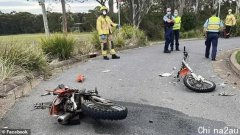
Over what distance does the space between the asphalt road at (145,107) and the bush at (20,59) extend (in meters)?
0.71

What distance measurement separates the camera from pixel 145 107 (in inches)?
293

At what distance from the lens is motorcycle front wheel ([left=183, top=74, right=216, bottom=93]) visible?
8.65 meters

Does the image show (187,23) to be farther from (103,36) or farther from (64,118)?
(64,118)

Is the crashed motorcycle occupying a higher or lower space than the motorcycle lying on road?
lower

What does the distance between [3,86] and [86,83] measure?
2.19 meters

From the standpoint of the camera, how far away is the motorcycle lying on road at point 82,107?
5.94m

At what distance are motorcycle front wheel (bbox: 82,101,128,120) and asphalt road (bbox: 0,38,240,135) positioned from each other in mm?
259

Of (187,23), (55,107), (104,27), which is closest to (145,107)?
(55,107)

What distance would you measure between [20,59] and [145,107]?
473 cm

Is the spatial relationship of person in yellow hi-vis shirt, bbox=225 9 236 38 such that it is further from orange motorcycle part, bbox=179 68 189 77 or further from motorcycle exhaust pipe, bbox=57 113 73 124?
motorcycle exhaust pipe, bbox=57 113 73 124

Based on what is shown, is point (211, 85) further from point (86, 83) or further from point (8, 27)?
point (8, 27)

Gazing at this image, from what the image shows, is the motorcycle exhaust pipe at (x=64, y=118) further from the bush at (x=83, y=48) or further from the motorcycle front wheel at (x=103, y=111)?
the bush at (x=83, y=48)

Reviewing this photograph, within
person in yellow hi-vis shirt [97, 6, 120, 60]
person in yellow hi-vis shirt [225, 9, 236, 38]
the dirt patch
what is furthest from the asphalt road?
person in yellow hi-vis shirt [225, 9, 236, 38]

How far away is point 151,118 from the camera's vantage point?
6.67 metres
